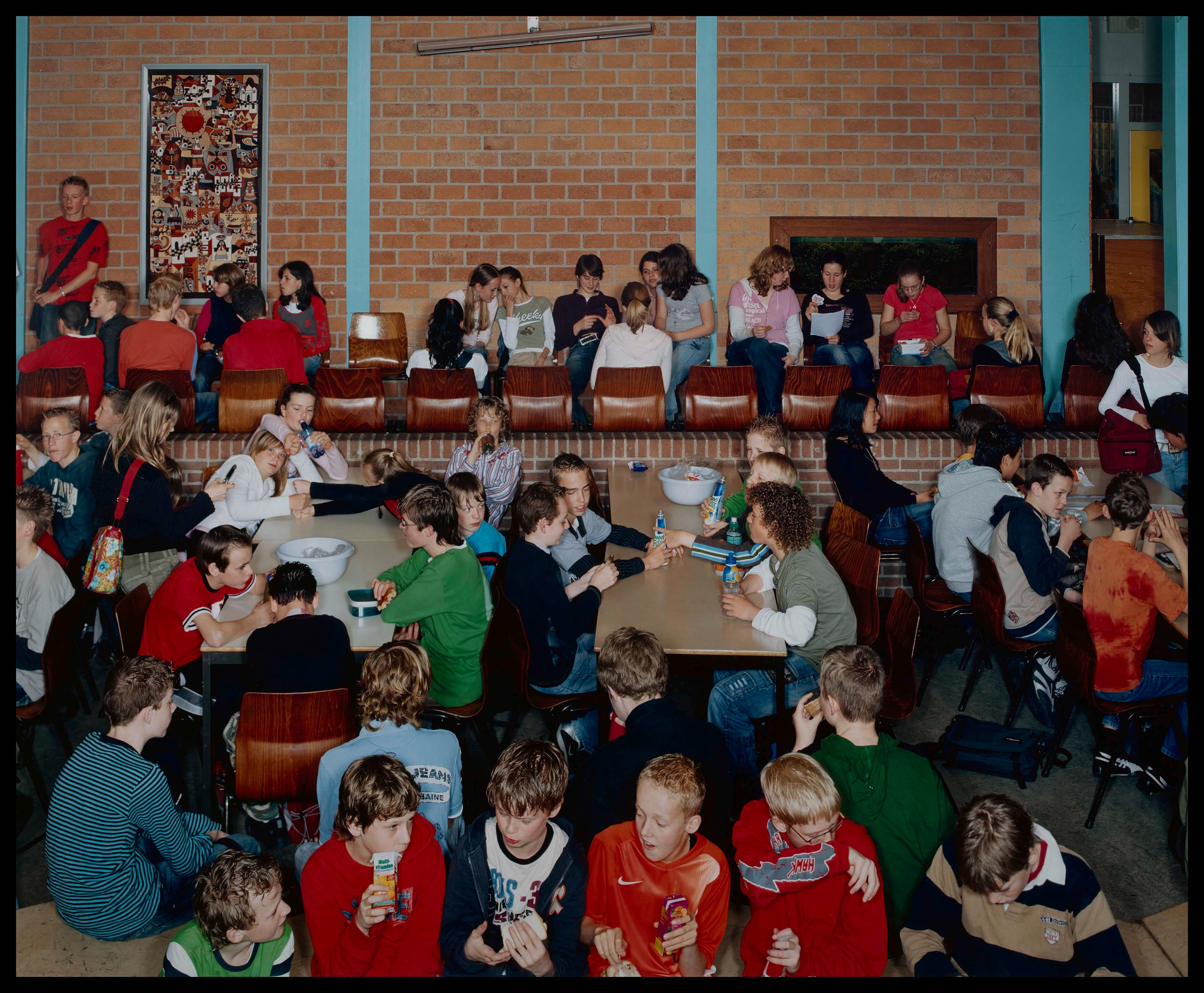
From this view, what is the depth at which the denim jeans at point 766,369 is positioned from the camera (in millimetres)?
7441

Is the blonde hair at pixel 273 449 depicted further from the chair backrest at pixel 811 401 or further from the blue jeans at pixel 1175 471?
the blue jeans at pixel 1175 471

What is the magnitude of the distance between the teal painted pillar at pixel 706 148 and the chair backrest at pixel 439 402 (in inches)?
113

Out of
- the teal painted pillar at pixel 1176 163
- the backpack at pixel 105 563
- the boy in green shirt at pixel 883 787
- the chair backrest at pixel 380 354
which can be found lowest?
the boy in green shirt at pixel 883 787

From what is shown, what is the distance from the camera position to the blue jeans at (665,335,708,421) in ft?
25.8

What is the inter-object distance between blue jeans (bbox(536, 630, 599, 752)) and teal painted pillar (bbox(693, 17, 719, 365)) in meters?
5.42

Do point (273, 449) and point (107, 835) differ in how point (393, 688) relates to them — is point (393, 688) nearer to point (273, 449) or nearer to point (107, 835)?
point (107, 835)

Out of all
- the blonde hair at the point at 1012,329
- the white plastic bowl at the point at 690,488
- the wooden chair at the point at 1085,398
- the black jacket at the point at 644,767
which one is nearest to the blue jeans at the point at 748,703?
the black jacket at the point at 644,767

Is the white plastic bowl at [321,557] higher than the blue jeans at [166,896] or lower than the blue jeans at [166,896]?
higher

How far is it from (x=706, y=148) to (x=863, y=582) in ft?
19.4

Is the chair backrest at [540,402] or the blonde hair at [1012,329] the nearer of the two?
the chair backrest at [540,402]

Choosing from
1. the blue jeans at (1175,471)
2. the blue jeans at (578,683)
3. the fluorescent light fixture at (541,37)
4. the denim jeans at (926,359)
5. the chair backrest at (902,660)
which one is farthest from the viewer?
the fluorescent light fixture at (541,37)

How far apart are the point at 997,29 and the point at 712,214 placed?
9.57ft

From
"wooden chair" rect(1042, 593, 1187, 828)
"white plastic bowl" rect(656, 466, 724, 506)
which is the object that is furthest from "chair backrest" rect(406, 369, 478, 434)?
"wooden chair" rect(1042, 593, 1187, 828)

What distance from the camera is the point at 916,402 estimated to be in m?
7.29
